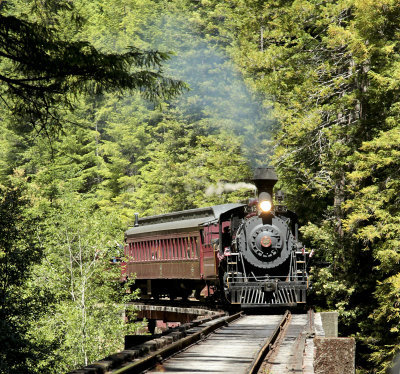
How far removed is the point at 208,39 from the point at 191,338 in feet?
132

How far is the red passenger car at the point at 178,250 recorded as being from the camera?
1923 centimetres

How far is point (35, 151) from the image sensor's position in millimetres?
55656

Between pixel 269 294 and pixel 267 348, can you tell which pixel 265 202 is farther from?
pixel 267 348

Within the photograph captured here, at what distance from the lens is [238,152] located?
36.5 m

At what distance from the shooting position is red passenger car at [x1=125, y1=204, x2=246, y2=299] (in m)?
19.2

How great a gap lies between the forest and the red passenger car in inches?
46.0

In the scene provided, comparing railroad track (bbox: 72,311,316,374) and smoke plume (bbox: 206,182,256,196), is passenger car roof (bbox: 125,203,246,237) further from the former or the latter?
smoke plume (bbox: 206,182,256,196)

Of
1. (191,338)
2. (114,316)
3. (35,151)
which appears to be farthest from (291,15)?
(35,151)

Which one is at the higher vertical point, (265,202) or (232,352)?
(265,202)

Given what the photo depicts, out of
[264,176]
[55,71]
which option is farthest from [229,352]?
[264,176]

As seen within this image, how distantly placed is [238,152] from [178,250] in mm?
14953

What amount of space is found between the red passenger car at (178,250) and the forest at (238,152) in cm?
117

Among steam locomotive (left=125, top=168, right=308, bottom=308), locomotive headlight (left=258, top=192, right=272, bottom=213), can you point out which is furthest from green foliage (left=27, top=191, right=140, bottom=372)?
locomotive headlight (left=258, top=192, right=272, bottom=213)

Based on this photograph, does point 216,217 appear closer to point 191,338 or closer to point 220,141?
point 191,338
